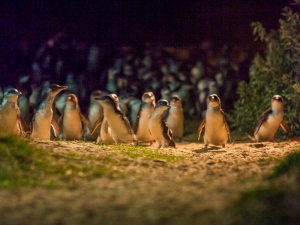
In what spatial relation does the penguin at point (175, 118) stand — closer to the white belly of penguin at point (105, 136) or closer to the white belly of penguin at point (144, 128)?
the white belly of penguin at point (144, 128)

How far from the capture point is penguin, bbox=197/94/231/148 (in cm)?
1087

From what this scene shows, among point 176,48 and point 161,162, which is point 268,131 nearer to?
point 161,162

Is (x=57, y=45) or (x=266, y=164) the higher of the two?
(x=57, y=45)

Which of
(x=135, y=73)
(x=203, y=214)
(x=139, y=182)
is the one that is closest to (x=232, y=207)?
(x=203, y=214)

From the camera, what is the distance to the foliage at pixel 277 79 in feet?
41.2

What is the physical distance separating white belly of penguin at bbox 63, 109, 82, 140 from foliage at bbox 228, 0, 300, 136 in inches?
156

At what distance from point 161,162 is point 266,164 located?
4.35ft

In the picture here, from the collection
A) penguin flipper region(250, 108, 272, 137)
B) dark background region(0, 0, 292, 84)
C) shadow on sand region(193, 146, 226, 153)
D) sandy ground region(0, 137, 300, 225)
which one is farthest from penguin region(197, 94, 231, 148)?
dark background region(0, 0, 292, 84)

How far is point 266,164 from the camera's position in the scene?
24.4ft

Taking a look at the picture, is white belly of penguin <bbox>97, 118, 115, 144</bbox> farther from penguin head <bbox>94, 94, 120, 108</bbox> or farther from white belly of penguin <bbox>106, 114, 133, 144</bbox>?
penguin head <bbox>94, 94, 120, 108</bbox>

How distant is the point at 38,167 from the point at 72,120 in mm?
5132

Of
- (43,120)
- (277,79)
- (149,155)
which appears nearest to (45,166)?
(149,155)

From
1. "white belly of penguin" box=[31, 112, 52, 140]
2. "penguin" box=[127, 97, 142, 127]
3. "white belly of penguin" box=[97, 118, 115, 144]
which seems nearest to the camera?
"white belly of penguin" box=[31, 112, 52, 140]

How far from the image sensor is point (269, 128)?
38.0 feet
